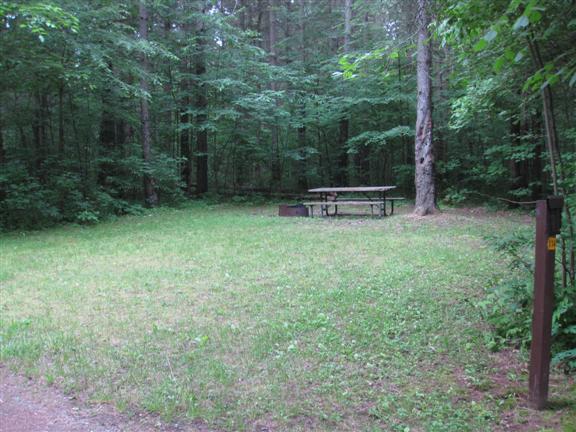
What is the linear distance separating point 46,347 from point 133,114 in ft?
41.5

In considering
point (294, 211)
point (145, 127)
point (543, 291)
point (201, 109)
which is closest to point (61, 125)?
point (145, 127)

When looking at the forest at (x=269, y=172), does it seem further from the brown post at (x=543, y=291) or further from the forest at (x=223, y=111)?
the brown post at (x=543, y=291)

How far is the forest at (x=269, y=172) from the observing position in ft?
11.0

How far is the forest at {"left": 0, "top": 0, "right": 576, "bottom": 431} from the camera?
11.0 feet

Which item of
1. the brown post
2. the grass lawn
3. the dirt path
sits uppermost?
the brown post

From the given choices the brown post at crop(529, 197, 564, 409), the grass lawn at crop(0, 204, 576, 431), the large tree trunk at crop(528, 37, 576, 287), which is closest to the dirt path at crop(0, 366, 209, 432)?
the grass lawn at crop(0, 204, 576, 431)

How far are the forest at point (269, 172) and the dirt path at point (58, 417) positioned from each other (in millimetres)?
137

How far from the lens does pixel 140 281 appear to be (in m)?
6.16

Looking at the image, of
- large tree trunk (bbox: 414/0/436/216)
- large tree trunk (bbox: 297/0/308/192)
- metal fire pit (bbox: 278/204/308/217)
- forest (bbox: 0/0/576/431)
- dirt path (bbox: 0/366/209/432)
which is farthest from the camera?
large tree trunk (bbox: 297/0/308/192)

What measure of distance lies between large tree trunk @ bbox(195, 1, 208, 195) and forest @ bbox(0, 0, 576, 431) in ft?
0.29

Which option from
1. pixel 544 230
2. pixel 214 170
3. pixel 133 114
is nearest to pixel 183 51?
pixel 133 114

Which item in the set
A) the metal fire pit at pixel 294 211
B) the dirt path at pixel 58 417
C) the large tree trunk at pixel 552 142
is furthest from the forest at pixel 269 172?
the metal fire pit at pixel 294 211

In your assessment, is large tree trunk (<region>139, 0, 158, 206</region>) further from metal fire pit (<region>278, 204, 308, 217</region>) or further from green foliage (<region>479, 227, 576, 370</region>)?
green foliage (<region>479, 227, 576, 370</region>)

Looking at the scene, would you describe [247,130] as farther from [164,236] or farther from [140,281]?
[140,281]
